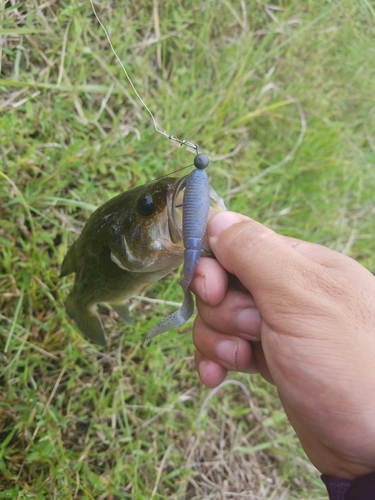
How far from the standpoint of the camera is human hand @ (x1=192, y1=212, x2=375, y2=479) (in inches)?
53.6

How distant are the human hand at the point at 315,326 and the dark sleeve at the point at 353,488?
25 mm

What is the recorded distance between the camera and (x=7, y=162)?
Answer: 2404 mm

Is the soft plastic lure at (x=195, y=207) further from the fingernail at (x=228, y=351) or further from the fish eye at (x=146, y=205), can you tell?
the fingernail at (x=228, y=351)

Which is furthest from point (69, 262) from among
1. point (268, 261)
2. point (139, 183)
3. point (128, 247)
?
point (268, 261)

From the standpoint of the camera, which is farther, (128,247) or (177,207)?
(128,247)

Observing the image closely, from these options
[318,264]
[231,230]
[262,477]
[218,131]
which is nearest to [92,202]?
[218,131]

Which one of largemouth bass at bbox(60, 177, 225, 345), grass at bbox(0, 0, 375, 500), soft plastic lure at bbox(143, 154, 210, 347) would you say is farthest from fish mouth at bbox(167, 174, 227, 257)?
grass at bbox(0, 0, 375, 500)

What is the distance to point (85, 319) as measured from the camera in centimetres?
232

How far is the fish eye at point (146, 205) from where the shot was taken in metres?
1.61

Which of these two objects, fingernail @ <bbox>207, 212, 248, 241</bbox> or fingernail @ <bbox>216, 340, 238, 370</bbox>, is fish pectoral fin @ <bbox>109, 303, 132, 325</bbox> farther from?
fingernail @ <bbox>207, 212, 248, 241</bbox>

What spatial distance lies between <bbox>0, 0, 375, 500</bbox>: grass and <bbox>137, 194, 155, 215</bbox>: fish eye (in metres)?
0.92

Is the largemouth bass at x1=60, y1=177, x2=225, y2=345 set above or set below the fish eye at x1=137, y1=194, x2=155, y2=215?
below

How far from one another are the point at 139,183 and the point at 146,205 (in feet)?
4.49

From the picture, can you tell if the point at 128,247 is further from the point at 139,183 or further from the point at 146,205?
the point at 139,183
